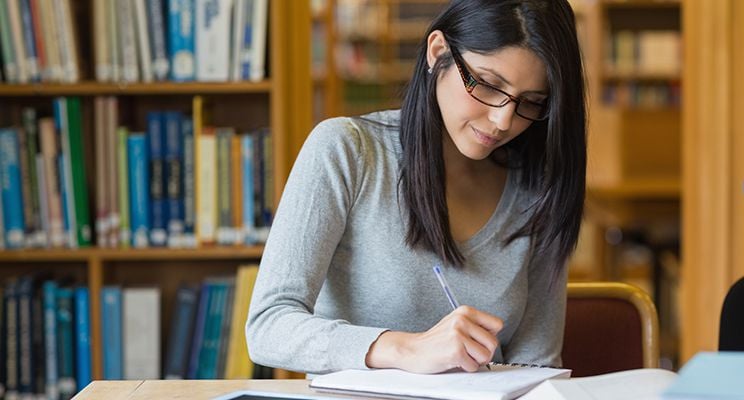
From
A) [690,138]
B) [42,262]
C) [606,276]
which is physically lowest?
A: [606,276]

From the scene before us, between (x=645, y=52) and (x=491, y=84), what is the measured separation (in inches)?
213

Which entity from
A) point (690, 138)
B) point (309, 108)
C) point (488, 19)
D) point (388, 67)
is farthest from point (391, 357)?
point (388, 67)

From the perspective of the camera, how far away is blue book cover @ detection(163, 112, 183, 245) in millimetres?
2561

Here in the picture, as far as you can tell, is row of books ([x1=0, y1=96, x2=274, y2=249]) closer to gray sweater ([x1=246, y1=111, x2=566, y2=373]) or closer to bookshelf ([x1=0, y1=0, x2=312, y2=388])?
bookshelf ([x1=0, y1=0, x2=312, y2=388])

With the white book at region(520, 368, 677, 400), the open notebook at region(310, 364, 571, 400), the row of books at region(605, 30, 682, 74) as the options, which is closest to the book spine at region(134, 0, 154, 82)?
the open notebook at region(310, 364, 571, 400)

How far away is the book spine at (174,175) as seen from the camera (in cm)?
256

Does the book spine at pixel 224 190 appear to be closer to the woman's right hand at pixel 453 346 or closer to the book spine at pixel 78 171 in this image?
the book spine at pixel 78 171

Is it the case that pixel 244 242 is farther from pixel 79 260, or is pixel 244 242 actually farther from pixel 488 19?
pixel 488 19

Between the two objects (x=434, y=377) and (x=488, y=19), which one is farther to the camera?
(x=488, y=19)

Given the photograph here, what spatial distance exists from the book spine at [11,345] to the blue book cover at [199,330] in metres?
0.40

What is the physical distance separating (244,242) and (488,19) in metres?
1.31

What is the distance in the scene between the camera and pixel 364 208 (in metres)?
1.52

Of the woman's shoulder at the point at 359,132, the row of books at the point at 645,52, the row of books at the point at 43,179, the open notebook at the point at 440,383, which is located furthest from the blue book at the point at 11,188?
the row of books at the point at 645,52

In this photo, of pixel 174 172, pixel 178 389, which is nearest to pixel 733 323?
pixel 178 389
